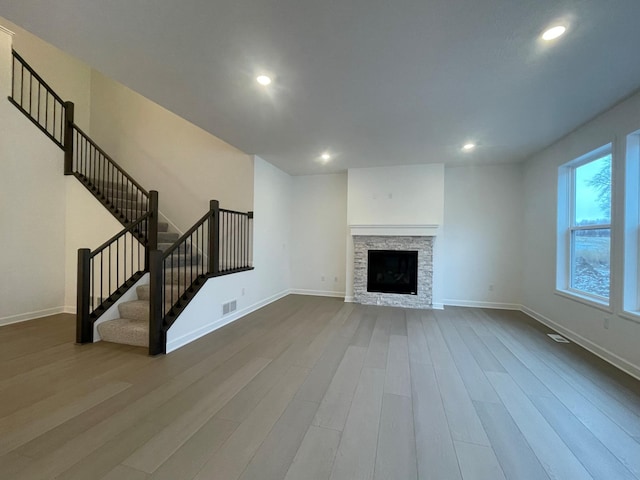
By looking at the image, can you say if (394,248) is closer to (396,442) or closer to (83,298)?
(396,442)

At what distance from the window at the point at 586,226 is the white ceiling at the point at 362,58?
24.9 inches

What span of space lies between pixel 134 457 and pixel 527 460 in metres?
2.25

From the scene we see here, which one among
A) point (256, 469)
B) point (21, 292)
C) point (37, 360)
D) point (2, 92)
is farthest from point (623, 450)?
point (2, 92)

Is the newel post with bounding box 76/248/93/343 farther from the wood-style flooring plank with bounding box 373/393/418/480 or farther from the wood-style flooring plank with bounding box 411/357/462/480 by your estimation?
the wood-style flooring plank with bounding box 411/357/462/480

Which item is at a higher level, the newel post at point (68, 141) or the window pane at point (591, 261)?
the newel post at point (68, 141)

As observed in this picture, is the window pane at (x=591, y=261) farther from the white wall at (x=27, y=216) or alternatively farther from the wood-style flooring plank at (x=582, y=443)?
the white wall at (x=27, y=216)

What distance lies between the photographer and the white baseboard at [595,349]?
8.64 ft

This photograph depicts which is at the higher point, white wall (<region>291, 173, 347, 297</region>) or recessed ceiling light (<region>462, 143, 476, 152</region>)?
recessed ceiling light (<region>462, 143, 476, 152</region>)

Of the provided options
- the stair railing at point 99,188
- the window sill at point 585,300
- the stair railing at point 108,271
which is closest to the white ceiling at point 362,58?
the stair railing at point 108,271

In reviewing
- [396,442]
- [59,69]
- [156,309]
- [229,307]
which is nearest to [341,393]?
[396,442]

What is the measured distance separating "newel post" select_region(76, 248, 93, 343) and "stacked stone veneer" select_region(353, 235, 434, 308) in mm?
4193

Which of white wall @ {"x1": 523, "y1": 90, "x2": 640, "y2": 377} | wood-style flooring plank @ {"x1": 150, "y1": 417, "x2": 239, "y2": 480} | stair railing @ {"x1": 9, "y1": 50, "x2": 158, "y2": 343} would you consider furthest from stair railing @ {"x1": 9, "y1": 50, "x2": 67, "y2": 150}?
white wall @ {"x1": 523, "y1": 90, "x2": 640, "y2": 377}

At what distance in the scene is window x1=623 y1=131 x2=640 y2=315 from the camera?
274 cm

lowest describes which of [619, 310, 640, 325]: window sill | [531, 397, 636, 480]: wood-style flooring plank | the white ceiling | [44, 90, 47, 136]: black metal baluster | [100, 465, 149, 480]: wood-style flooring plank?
[531, 397, 636, 480]: wood-style flooring plank
